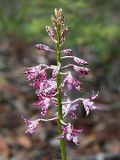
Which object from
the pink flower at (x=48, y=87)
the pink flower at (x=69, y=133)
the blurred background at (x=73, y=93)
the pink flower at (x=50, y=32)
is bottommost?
the pink flower at (x=69, y=133)

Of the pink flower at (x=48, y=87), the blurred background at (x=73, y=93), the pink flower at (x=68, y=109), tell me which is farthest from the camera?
the blurred background at (x=73, y=93)

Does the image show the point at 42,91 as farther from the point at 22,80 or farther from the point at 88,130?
the point at 22,80

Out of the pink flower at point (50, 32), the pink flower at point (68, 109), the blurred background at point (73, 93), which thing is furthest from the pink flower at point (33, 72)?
the blurred background at point (73, 93)

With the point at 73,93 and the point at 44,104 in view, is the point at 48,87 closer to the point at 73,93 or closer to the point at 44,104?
the point at 44,104

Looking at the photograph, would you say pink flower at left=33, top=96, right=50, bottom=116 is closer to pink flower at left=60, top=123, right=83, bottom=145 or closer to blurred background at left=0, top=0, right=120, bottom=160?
pink flower at left=60, top=123, right=83, bottom=145

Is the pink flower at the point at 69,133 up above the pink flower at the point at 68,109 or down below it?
below

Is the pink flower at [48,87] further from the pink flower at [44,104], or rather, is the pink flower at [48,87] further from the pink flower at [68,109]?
the pink flower at [68,109]

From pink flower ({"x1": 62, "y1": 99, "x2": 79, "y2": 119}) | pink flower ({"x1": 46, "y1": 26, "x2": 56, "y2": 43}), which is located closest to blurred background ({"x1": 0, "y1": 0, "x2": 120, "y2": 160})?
pink flower ({"x1": 62, "y1": 99, "x2": 79, "y2": 119})

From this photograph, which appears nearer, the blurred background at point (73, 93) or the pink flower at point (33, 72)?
the pink flower at point (33, 72)

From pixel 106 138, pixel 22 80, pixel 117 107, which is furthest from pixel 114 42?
pixel 22 80

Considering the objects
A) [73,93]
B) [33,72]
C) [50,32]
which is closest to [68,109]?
[33,72]
